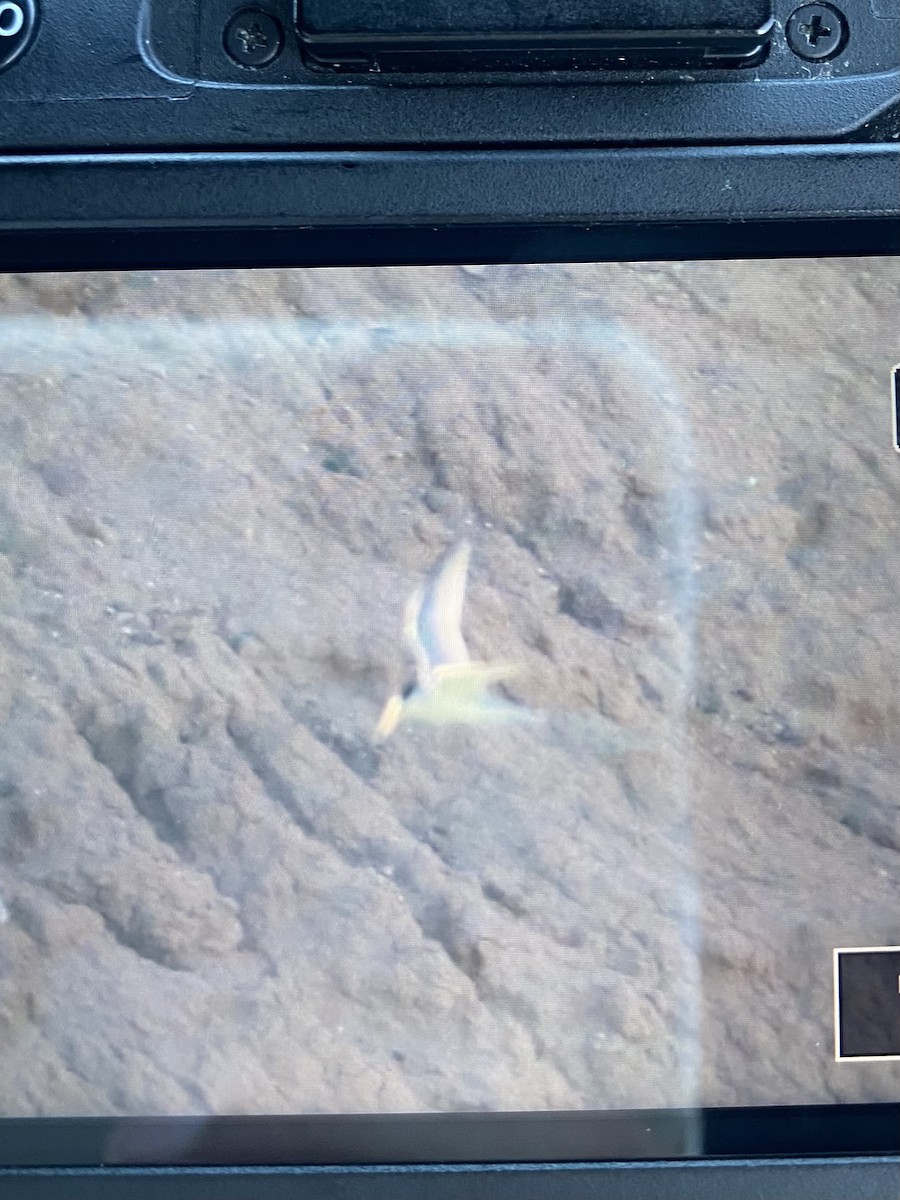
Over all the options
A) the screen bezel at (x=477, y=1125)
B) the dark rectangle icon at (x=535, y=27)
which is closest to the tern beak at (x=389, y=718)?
the screen bezel at (x=477, y=1125)

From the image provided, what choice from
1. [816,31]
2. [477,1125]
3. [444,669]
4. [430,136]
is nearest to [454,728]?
[444,669]

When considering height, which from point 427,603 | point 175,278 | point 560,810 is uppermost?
point 175,278

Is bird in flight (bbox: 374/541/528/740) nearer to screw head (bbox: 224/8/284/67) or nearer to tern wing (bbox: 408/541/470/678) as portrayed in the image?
tern wing (bbox: 408/541/470/678)

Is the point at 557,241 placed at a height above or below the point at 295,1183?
above

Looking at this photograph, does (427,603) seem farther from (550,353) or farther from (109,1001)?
(109,1001)

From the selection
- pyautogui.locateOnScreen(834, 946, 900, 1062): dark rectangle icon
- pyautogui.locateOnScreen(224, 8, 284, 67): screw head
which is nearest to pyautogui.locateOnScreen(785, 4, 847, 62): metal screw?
pyautogui.locateOnScreen(224, 8, 284, 67): screw head

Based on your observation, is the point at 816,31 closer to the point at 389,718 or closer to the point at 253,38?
the point at 253,38

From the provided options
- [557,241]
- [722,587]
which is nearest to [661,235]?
[557,241]
